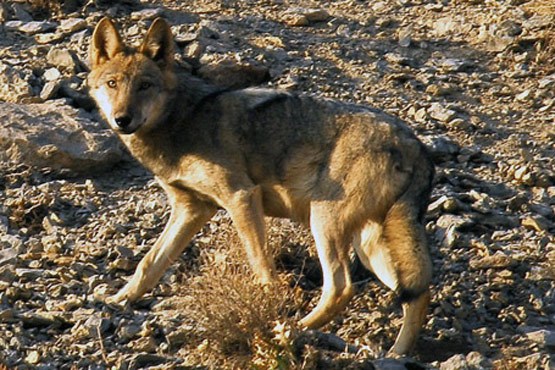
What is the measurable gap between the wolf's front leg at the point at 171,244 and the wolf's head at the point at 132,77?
1.93 ft

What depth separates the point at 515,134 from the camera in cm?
1173

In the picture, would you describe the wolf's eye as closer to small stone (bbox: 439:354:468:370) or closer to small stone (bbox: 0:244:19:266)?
small stone (bbox: 0:244:19:266)

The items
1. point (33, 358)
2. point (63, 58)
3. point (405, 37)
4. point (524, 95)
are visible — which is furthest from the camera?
point (405, 37)

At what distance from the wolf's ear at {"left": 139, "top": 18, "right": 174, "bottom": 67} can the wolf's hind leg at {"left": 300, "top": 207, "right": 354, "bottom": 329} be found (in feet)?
5.28

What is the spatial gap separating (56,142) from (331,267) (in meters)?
3.38

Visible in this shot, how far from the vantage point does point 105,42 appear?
31.4 ft

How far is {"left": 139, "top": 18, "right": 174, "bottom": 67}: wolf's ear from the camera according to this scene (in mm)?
9469

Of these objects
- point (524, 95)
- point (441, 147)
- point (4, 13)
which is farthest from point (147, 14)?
point (524, 95)

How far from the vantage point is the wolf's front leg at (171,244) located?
365 inches

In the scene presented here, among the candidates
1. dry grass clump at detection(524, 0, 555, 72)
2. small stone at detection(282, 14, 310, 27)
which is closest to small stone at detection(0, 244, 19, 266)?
small stone at detection(282, 14, 310, 27)

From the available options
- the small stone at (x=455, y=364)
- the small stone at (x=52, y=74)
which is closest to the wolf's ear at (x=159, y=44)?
the small stone at (x=52, y=74)

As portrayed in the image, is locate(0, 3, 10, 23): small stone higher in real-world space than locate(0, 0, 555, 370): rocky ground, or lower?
higher

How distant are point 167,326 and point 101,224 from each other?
1.98 m

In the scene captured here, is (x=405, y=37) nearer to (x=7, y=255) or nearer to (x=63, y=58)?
(x=63, y=58)
